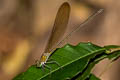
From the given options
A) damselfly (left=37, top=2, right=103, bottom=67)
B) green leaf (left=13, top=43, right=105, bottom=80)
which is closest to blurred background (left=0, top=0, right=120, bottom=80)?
damselfly (left=37, top=2, right=103, bottom=67)

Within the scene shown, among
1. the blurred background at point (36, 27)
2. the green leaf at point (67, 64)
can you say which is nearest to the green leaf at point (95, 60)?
the green leaf at point (67, 64)

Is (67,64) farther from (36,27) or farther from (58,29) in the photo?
(36,27)

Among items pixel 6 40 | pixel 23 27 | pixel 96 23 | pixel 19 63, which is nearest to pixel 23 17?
pixel 23 27

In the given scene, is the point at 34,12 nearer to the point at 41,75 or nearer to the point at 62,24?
the point at 62,24

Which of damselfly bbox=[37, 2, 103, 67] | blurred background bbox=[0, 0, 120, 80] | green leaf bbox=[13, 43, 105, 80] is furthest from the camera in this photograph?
blurred background bbox=[0, 0, 120, 80]

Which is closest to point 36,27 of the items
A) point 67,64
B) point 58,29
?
point 58,29

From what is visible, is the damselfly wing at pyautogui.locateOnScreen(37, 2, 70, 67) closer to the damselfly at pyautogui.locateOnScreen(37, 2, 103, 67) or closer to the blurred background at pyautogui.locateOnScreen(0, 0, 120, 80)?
the damselfly at pyautogui.locateOnScreen(37, 2, 103, 67)
